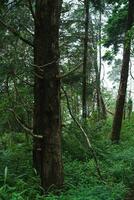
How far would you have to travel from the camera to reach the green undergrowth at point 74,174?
7250mm

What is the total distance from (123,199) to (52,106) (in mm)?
2298

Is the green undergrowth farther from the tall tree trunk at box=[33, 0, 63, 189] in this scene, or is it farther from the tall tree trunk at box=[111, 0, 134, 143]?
the tall tree trunk at box=[111, 0, 134, 143]

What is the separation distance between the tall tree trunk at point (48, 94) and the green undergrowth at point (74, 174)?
1.42ft

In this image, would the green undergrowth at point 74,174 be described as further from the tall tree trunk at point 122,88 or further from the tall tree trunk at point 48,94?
the tall tree trunk at point 122,88

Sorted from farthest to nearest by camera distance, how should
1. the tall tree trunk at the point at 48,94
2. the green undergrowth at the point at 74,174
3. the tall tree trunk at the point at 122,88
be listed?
the tall tree trunk at the point at 122,88, the tall tree trunk at the point at 48,94, the green undergrowth at the point at 74,174

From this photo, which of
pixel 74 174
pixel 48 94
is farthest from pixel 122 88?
pixel 48 94

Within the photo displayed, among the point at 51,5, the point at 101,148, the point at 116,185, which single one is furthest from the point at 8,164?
the point at 101,148

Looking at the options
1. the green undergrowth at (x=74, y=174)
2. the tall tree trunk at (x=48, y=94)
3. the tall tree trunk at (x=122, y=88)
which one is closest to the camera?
the green undergrowth at (x=74, y=174)

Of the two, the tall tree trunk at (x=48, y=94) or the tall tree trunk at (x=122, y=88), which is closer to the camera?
the tall tree trunk at (x=48, y=94)

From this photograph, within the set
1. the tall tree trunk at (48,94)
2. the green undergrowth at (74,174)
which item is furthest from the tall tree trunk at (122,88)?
the tall tree trunk at (48,94)

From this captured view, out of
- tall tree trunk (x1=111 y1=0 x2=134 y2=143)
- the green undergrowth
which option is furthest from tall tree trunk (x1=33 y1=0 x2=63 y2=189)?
tall tree trunk (x1=111 y1=0 x2=134 y2=143)

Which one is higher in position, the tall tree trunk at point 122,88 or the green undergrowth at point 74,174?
the tall tree trunk at point 122,88

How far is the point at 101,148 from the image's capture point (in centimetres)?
1288

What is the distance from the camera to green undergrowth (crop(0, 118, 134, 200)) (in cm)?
725
